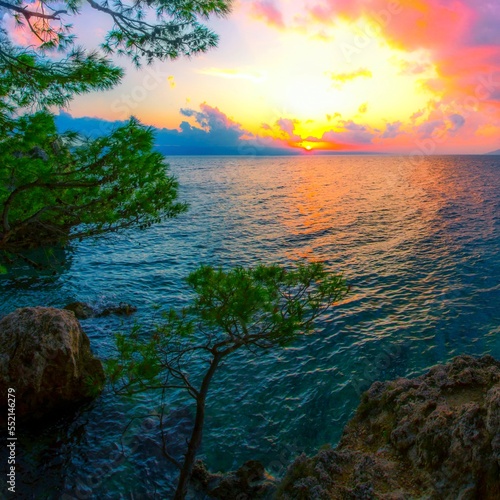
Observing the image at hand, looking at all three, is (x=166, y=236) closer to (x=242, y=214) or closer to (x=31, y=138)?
(x=242, y=214)

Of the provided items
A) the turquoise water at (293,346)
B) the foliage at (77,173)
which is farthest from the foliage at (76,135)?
the turquoise water at (293,346)

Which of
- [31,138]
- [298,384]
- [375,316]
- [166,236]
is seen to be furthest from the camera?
[166,236]

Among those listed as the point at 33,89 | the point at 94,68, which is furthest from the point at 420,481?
the point at 33,89

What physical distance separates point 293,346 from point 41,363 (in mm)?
12175

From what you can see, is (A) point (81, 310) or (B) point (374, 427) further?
(A) point (81, 310)

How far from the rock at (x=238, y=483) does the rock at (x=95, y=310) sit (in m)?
13.9

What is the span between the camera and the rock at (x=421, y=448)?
7527 millimetres

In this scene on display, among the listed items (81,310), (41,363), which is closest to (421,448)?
(41,363)

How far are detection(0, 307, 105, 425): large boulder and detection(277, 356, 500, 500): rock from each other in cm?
857

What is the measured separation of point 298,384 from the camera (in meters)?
16.6

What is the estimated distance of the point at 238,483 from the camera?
10758mm

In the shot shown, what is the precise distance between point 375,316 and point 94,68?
2014 centimetres

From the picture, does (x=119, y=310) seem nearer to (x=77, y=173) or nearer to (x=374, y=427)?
(x=77, y=173)

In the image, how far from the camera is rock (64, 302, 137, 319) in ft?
74.9
